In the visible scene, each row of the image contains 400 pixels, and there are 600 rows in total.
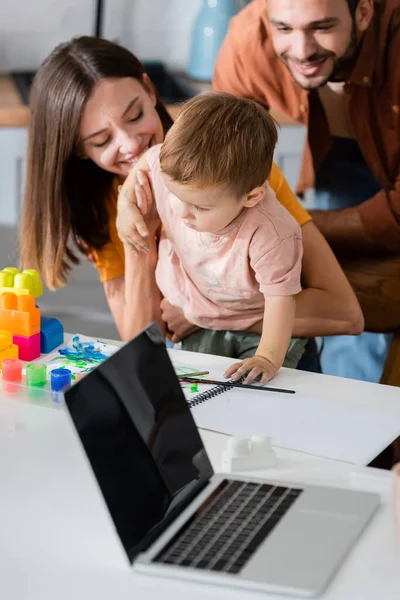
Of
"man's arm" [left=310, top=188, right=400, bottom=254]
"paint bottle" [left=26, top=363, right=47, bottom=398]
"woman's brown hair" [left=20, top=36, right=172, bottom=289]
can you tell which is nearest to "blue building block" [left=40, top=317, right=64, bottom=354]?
"paint bottle" [left=26, top=363, right=47, bottom=398]

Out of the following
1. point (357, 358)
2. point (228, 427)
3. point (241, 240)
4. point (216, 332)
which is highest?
point (241, 240)

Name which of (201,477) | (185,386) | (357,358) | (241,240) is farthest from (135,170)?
(357,358)

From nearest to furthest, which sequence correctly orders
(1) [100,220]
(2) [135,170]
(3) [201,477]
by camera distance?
(3) [201,477] → (2) [135,170] → (1) [100,220]

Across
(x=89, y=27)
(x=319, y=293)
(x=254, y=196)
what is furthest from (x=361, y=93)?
(x=89, y=27)

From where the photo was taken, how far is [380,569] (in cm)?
104

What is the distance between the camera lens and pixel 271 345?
1601mm

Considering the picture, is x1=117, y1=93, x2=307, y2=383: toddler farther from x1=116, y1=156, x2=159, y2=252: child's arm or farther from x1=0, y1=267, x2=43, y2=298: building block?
x1=0, y1=267, x2=43, y2=298: building block

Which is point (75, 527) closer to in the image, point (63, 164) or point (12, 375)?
point (12, 375)

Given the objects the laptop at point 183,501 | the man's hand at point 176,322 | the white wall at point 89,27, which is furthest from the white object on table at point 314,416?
the white wall at point 89,27

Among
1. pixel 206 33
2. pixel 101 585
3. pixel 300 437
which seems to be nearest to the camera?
pixel 101 585

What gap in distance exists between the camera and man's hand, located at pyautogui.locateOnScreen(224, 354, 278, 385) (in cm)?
153

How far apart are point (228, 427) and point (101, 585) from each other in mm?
414

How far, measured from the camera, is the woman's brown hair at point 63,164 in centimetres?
196

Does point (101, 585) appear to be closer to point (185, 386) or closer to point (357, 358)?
point (185, 386)
